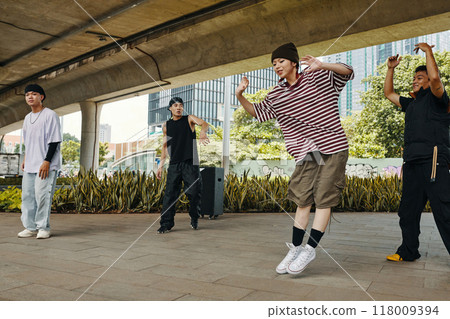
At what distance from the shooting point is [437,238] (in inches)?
218

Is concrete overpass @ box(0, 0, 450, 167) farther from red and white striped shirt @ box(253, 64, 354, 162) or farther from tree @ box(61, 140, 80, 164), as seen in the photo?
tree @ box(61, 140, 80, 164)

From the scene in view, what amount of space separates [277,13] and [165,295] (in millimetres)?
9146

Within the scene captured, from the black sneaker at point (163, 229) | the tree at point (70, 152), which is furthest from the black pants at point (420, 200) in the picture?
the tree at point (70, 152)

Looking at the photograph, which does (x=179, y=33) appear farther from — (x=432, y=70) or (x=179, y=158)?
(x=432, y=70)

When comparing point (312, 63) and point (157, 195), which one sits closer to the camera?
point (312, 63)

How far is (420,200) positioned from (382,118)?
30.2 meters

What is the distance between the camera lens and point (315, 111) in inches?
132

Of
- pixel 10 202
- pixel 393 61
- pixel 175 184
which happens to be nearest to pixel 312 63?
pixel 393 61

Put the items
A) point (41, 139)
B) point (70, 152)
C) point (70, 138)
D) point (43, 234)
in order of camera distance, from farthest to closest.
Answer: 1. point (70, 138)
2. point (70, 152)
3. point (41, 139)
4. point (43, 234)

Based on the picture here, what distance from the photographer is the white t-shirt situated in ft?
16.9

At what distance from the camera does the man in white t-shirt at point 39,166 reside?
5.11 m

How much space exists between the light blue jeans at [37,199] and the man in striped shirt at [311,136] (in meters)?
2.91
